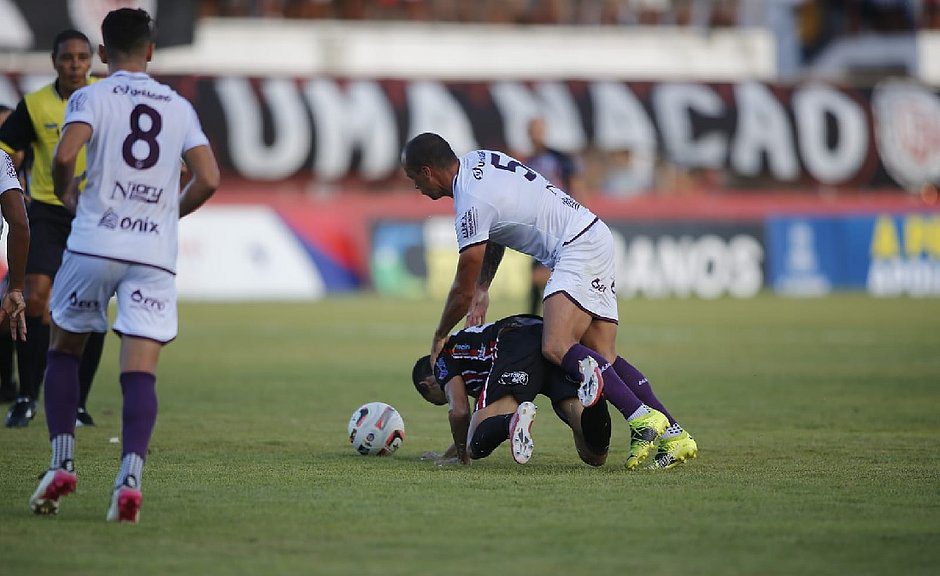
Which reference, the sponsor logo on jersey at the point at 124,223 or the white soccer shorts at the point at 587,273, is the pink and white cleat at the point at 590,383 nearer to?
the white soccer shorts at the point at 587,273

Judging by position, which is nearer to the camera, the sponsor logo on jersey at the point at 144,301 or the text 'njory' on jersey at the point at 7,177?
the sponsor logo on jersey at the point at 144,301

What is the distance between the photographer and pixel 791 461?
862cm

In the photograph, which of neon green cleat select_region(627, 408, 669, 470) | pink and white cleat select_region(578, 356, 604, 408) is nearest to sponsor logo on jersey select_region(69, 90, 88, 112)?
pink and white cleat select_region(578, 356, 604, 408)

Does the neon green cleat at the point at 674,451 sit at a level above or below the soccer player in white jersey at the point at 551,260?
below

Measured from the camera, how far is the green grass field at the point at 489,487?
5.77 meters

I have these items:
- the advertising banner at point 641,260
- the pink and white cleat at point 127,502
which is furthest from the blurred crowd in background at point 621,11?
the pink and white cleat at point 127,502

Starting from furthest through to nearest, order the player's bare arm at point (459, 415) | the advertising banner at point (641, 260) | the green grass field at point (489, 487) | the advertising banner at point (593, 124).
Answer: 1. the advertising banner at point (593, 124)
2. the advertising banner at point (641, 260)
3. the player's bare arm at point (459, 415)
4. the green grass field at point (489, 487)

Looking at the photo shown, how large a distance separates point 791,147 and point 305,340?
1589cm

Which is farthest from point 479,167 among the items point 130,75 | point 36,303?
point 36,303

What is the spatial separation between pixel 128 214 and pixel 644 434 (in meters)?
3.18

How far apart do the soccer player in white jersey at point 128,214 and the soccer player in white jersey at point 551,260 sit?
1.96 m

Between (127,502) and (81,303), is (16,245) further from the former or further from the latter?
(127,502)

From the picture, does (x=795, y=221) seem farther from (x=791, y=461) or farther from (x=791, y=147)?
(x=791, y=461)

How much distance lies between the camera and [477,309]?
28.5ft
